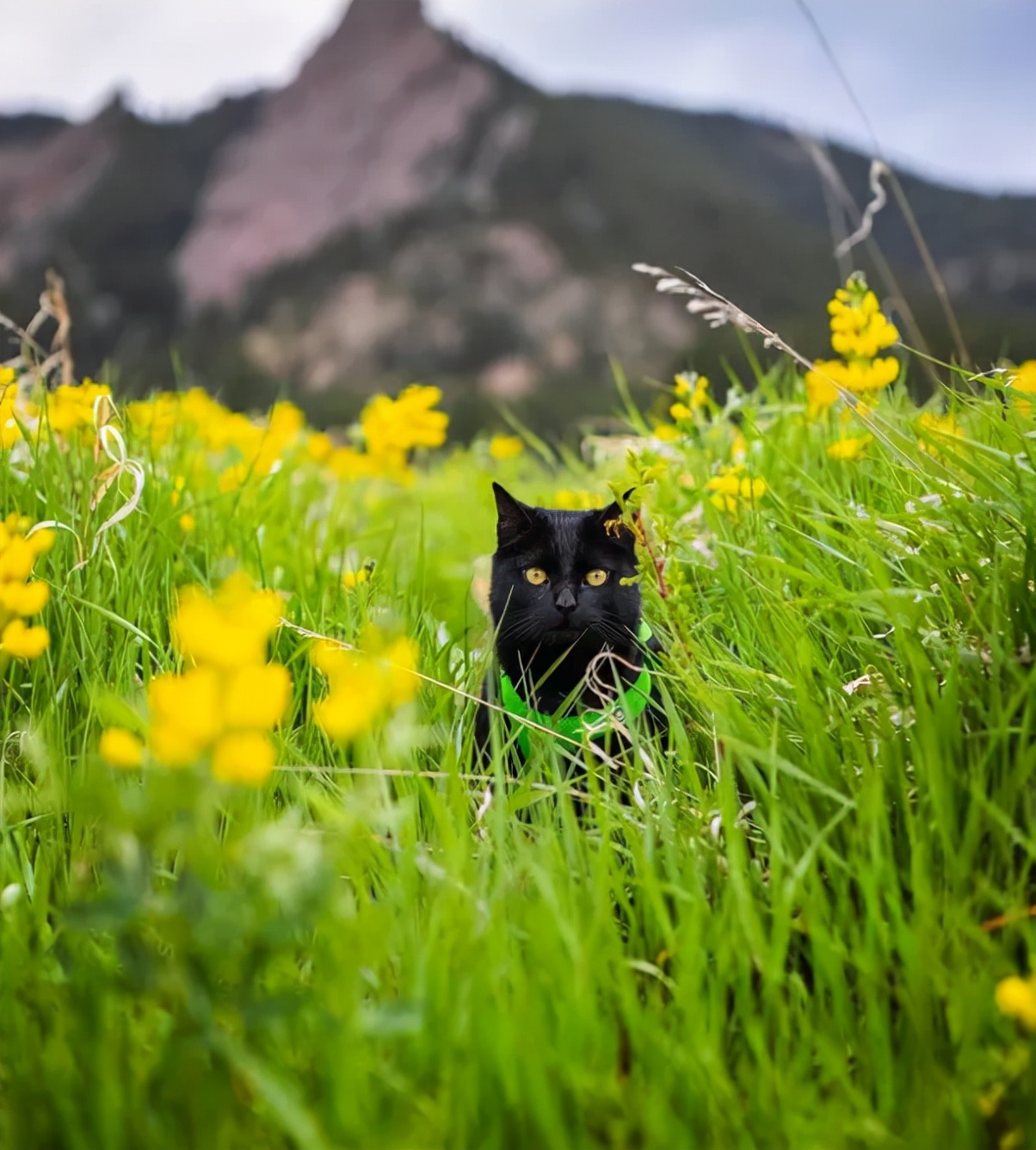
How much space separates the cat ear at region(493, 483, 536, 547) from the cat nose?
0.84 ft

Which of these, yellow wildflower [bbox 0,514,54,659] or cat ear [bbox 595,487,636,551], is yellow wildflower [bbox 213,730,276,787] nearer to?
yellow wildflower [bbox 0,514,54,659]

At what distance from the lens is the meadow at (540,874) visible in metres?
0.93

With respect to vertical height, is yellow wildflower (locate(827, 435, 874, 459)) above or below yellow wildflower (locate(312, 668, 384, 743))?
below

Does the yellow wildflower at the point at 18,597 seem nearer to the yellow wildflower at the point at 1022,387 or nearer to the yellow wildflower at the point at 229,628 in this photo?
the yellow wildflower at the point at 229,628

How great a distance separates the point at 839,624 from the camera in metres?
2.02

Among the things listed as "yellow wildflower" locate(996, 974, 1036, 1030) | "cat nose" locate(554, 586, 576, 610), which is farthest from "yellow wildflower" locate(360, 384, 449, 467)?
"yellow wildflower" locate(996, 974, 1036, 1030)

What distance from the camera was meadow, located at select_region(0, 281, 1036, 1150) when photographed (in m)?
0.93

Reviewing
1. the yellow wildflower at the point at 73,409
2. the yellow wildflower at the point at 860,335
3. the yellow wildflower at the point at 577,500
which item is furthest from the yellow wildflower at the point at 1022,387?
Answer: the yellow wildflower at the point at 73,409

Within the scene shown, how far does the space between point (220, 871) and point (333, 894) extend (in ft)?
1.69

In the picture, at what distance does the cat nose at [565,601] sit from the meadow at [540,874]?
22cm

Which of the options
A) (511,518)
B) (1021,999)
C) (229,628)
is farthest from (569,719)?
(229,628)

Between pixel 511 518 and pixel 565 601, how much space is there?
1.05 ft

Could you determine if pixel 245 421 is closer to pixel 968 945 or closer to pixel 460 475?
pixel 460 475

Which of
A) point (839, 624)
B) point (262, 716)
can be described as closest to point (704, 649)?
point (839, 624)
